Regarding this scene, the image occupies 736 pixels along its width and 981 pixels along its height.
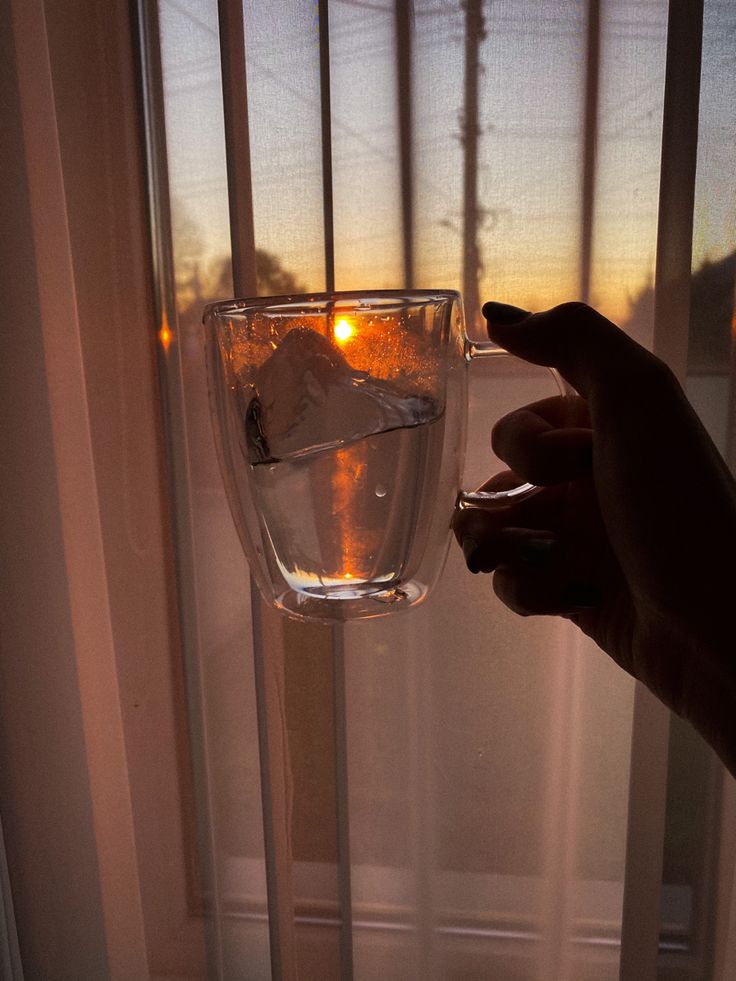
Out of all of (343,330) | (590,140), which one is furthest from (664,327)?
(343,330)

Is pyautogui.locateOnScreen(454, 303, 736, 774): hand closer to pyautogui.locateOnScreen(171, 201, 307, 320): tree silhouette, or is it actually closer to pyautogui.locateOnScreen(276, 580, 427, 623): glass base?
pyautogui.locateOnScreen(276, 580, 427, 623): glass base

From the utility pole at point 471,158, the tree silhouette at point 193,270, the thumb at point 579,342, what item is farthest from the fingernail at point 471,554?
the tree silhouette at point 193,270

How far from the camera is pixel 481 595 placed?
98 cm

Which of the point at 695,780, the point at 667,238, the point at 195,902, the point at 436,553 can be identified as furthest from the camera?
the point at 195,902

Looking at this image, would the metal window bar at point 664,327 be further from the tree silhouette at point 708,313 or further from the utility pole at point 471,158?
the utility pole at point 471,158

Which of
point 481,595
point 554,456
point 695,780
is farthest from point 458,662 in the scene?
point 554,456

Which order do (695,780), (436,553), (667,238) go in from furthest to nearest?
(695,780) < (667,238) < (436,553)

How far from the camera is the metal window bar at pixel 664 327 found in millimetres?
819

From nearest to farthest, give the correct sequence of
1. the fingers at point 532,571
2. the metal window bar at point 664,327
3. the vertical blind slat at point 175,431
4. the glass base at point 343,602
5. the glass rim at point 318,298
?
the glass rim at point 318,298 → the glass base at point 343,602 → the fingers at point 532,571 → the metal window bar at point 664,327 → the vertical blind slat at point 175,431

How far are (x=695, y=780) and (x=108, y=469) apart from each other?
2.63 ft

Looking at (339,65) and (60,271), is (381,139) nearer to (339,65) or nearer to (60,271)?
(339,65)

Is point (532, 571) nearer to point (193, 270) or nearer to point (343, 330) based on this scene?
point (343, 330)

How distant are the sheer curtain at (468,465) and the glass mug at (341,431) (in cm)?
35

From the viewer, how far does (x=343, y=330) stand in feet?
1.74
